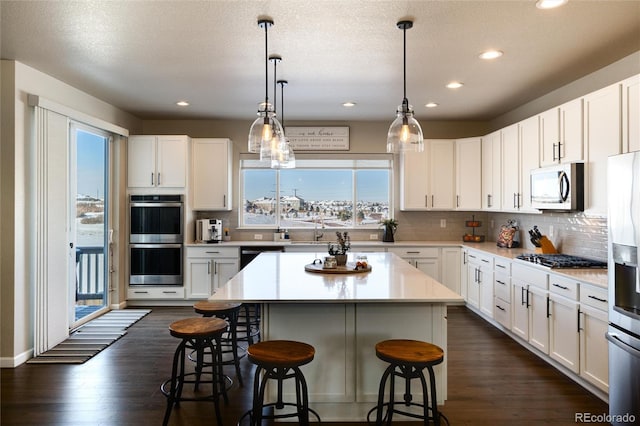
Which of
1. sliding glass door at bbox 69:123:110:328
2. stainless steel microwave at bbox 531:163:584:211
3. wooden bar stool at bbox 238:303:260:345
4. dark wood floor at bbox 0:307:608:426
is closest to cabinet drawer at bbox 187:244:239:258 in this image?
wooden bar stool at bbox 238:303:260:345

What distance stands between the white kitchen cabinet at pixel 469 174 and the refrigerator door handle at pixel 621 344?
10.9 feet

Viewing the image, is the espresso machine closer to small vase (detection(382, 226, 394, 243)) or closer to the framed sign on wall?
the framed sign on wall

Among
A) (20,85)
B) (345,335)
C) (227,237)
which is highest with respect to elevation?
(20,85)

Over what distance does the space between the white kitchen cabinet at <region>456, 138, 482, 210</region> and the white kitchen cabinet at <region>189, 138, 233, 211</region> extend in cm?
329

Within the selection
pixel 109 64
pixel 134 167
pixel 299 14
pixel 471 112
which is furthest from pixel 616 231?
pixel 134 167

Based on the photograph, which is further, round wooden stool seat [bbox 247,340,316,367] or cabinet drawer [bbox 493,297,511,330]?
cabinet drawer [bbox 493,297,511,330]

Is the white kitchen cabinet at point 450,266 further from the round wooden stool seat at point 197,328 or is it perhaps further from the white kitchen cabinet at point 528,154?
the round wooden stool seat at point 197,328

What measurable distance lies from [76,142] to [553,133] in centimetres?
489

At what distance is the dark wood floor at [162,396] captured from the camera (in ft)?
8.95

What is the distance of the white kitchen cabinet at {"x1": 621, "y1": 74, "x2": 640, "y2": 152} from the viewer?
9.50ft

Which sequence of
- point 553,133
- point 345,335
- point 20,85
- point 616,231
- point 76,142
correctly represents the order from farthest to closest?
point 76,142, point 553,133, point 20,85, point 345,335, point 616,231

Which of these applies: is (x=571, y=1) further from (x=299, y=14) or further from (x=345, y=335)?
(x=345, y=335)

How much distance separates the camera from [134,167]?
18.6ft

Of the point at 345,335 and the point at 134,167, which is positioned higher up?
the point at 134,167
